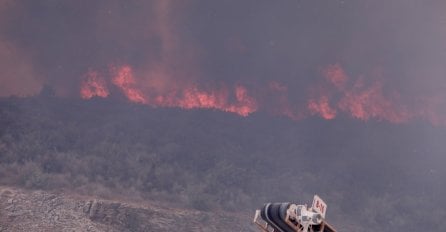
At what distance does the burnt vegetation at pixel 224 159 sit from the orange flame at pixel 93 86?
3.83 meters

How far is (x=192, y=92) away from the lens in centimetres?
4469

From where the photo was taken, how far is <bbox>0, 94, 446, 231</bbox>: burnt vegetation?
25109 mm

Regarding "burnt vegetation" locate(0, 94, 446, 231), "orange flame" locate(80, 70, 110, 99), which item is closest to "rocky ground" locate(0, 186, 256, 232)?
"burnt vegetation" locate(0, 94, 446, 231)

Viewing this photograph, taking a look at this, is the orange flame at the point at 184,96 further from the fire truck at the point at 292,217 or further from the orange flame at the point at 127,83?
the fire truck at the point at 292,217

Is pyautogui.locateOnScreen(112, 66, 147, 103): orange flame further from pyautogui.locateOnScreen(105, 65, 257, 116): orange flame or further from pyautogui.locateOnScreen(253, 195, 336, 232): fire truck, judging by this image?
pyautogui.locateOnScreen(253, 195, 336, 232): fire truck

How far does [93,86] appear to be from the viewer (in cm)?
4341

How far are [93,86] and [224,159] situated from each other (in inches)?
731

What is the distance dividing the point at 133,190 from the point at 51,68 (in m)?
25.8

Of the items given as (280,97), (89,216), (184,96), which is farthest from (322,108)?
(89,216)

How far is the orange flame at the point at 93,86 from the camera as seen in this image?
42969 mm

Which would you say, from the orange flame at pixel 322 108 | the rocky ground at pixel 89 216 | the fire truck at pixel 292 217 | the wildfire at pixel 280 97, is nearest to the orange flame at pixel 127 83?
the wildfire at pixel 280 97

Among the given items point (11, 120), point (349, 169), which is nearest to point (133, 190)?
point (11, 120)

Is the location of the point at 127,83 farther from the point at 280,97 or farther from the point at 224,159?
the point at 224,159

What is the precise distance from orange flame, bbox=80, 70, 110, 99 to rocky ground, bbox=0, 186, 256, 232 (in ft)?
75.9
